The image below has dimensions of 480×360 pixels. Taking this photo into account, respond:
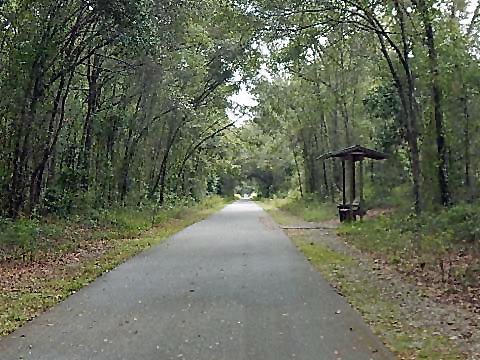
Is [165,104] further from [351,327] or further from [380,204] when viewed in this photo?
[351,327]

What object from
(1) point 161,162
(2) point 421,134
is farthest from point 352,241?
(1) point 161,162

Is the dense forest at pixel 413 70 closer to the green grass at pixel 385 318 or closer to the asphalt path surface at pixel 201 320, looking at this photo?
the green grass at pixel 385 318

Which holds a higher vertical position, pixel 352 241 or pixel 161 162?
pixel 161 162

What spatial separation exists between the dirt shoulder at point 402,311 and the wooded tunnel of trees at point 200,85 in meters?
6.28

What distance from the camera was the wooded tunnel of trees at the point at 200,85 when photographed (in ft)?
50.2

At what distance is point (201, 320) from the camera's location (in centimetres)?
721

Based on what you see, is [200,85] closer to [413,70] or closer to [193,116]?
[193,116]

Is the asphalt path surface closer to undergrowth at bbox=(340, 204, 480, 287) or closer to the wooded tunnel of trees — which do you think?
undergrowth at bbox=(340, 204, 480, 287)

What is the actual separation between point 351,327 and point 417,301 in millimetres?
2149

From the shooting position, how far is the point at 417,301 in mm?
8641

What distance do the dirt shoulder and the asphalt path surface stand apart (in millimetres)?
246

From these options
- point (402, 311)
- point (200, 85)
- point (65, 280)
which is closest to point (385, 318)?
point (402, 311)

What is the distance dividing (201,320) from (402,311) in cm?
256

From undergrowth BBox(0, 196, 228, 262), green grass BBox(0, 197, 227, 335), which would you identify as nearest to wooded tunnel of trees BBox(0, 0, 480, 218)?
undergrowth BBox(0, 196, 228, 262)
